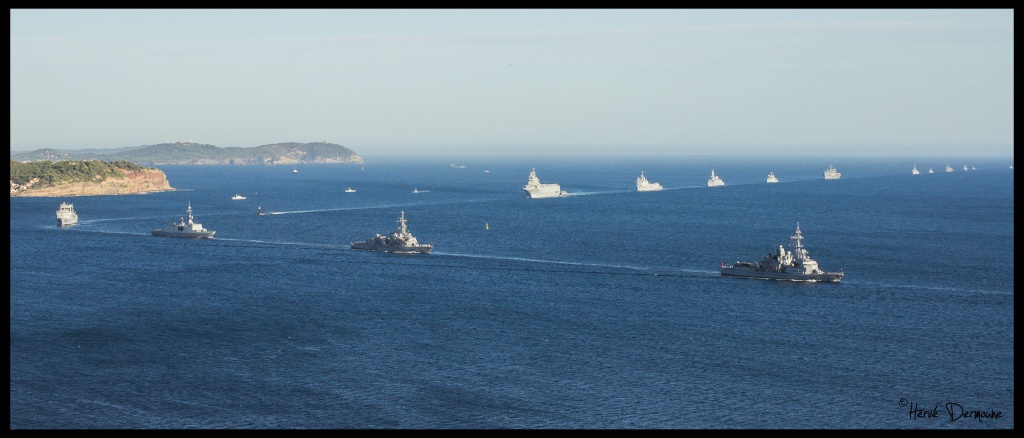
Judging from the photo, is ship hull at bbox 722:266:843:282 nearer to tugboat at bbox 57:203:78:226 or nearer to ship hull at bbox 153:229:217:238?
ship hull at bbox 153:229:217:238

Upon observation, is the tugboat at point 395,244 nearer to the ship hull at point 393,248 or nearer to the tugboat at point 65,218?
the ship hull at point 393,248

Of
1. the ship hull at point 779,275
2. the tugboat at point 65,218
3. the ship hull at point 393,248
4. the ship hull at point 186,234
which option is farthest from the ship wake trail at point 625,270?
the tugboat at point 65,218

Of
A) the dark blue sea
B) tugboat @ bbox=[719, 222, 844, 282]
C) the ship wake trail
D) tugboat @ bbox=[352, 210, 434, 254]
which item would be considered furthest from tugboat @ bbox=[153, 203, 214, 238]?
tugboat @ bbox=[719, 222, 844, 282]

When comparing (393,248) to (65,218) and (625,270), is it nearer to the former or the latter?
(625,270)

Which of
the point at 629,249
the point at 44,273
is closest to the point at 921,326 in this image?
the point at 629,249

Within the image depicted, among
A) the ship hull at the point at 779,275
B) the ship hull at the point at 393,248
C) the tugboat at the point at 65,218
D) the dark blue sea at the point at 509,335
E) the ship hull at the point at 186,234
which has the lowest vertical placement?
the dark blue sea at the point at 509,335

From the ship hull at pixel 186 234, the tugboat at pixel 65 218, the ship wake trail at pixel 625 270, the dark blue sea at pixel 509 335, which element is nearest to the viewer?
the dark blue sea at pixel 509 335

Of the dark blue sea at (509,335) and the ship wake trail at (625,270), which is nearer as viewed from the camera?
the dark blue sea at (509,335)
